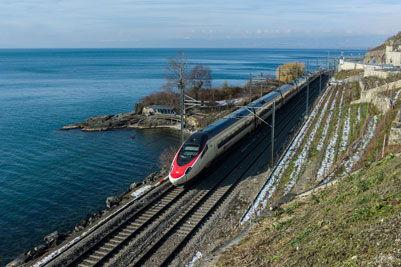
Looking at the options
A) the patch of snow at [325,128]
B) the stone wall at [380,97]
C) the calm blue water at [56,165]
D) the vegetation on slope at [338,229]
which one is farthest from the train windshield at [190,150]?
the stone wall at [380,97]

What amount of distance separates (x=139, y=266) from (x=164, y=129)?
150 feet

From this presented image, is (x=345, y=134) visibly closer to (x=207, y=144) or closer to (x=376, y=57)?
(x=207, y=144)

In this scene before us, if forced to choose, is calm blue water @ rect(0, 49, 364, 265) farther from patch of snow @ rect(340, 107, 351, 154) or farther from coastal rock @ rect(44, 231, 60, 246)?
patch of snow @ rect(340, 107, 351, 154)

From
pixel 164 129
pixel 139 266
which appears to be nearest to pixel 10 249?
pixel 139 266

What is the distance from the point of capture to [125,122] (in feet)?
208

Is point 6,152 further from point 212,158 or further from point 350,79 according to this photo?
point 350,79

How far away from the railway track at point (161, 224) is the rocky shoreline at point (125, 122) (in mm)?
34722

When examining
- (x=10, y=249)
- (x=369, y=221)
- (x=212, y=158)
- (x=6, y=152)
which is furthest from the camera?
(x=6, y=152)

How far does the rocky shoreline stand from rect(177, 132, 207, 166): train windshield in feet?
120

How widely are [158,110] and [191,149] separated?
44847 millimetres

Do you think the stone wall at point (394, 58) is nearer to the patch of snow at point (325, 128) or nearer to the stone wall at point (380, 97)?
the patch of snow at point (325, 128)

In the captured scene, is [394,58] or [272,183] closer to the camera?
[272,183]

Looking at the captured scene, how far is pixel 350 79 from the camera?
273 feet

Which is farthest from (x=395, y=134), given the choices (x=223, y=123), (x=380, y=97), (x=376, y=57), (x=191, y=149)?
(x=376, y=57)
